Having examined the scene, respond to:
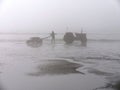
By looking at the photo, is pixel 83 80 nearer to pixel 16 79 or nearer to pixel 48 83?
pixel 48 83

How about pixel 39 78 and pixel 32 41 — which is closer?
pixel 39 78

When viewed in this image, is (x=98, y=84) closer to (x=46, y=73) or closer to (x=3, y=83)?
(x=46, y=73)

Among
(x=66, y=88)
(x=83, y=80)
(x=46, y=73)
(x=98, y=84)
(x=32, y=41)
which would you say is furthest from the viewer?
(x=32, y=41)

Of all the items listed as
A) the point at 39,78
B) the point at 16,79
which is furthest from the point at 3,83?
the point at 39,78

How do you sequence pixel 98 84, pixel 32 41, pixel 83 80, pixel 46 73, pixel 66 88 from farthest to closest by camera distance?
pixel 32 41 → pixel 46 73 → pixel 83 80 → pixel 98 84 → pixel 66 88

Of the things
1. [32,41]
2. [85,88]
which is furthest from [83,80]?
[32,41]

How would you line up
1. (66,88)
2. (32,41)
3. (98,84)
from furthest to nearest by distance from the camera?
(32,41), (98,84), (66,88)

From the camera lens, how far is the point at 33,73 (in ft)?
33.4

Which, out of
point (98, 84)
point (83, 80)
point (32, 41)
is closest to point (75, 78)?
point (83, 80)

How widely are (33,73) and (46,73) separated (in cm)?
64

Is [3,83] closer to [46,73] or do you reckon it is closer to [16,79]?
[16,79]

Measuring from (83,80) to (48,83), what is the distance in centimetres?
153

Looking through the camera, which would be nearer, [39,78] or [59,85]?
[59,85]

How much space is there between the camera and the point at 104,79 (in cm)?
908
